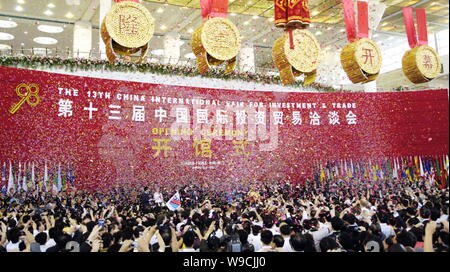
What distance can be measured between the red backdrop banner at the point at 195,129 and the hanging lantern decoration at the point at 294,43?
12.6 feet

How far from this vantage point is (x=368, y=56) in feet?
12.2

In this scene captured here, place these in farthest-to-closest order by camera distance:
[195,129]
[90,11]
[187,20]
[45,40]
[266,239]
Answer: [45,40] < [187,20] < [90,11] < [195,129] < [266,239]

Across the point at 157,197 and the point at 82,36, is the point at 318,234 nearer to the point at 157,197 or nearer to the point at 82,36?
the point at 157,197

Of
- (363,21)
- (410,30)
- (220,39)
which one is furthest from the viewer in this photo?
(410,30)

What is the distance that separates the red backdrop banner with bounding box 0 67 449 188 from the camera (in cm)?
657

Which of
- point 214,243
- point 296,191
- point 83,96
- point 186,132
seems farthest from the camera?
point 296,191

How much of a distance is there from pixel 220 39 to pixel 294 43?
0.80m

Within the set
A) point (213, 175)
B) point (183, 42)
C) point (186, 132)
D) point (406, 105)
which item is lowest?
point (213, 175)

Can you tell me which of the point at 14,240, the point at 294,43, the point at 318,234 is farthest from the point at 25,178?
the point at 294,43

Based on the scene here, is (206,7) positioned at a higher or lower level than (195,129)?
higher

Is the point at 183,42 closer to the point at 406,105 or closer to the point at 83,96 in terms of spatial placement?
the point at 83,96

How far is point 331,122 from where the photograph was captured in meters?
8.78
